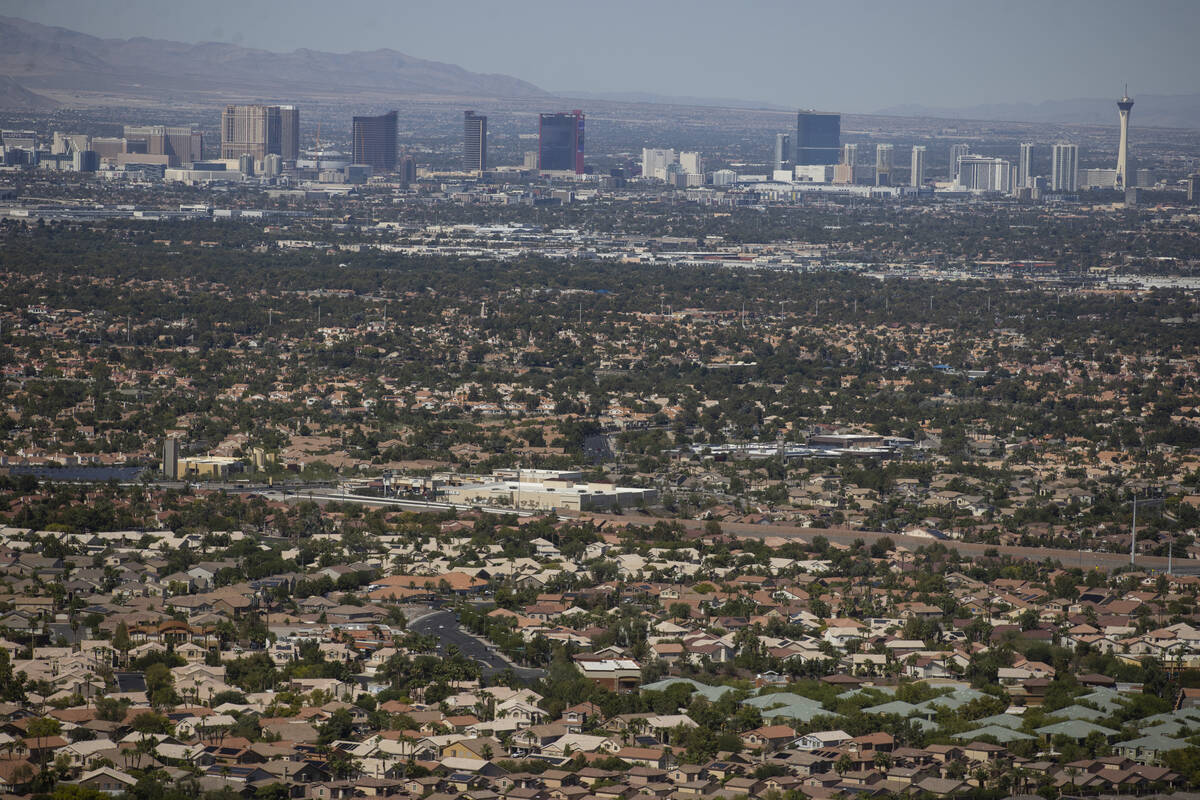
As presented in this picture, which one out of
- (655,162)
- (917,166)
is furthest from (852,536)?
(655,162)

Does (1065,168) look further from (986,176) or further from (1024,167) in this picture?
(986,176)

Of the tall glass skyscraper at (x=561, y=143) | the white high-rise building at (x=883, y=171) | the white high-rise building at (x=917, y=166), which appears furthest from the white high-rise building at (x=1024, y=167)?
the tall glass skyscraper at (x=561, y=143)

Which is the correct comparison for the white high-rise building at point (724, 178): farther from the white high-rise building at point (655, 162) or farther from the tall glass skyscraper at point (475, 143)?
the tall glass skyscraper at point (475, 143)

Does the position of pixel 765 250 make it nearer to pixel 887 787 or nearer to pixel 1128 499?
pixel 1128 499

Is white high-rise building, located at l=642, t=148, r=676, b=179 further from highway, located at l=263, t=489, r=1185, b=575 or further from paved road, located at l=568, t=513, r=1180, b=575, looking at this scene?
paved road, located at l=568, t=513, r=1180, b=575

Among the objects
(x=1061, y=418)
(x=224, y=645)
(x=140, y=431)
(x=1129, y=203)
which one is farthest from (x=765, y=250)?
(x=224, y=645)
